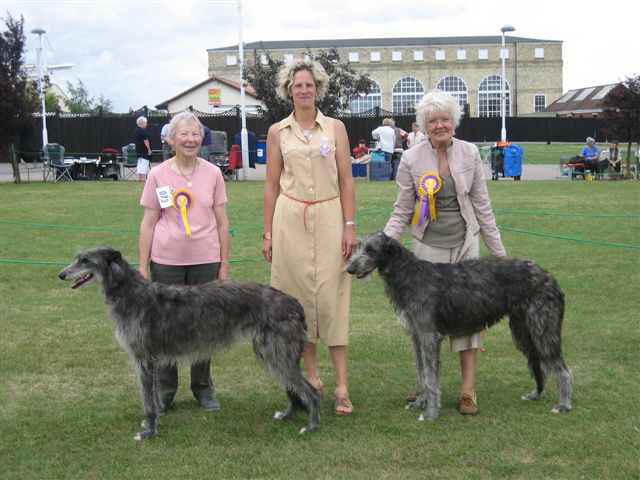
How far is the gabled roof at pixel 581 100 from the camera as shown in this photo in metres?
72.5

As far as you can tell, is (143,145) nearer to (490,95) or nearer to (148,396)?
(148,396)

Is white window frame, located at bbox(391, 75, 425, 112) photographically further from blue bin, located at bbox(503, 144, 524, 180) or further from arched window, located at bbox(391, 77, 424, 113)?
blue bin, located at bbox(503, 144, 524, 180)

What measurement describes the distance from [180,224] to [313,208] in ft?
3.14

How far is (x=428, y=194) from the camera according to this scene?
5422 millimetres

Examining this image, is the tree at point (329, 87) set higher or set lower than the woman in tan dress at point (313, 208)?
higher

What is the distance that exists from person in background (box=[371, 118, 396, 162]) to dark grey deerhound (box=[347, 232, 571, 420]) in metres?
19.9

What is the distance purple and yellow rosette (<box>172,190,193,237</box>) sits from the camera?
5.36m

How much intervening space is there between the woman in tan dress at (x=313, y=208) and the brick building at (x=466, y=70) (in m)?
88.8

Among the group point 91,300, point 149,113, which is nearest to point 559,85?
point 149,113

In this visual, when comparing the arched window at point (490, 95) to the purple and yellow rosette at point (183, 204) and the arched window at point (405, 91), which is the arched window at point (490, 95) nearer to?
the arched window at point (405, 91)

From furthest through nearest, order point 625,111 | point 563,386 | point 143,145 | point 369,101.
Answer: point 369,101, point 625,111, point 143,145, point 563,386

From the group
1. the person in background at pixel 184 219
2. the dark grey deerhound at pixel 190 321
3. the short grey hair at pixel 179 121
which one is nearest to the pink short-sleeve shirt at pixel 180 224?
the person in background at pixel 184 219

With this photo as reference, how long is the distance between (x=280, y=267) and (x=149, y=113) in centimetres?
3505

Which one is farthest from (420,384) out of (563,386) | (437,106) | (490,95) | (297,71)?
(490,95)
